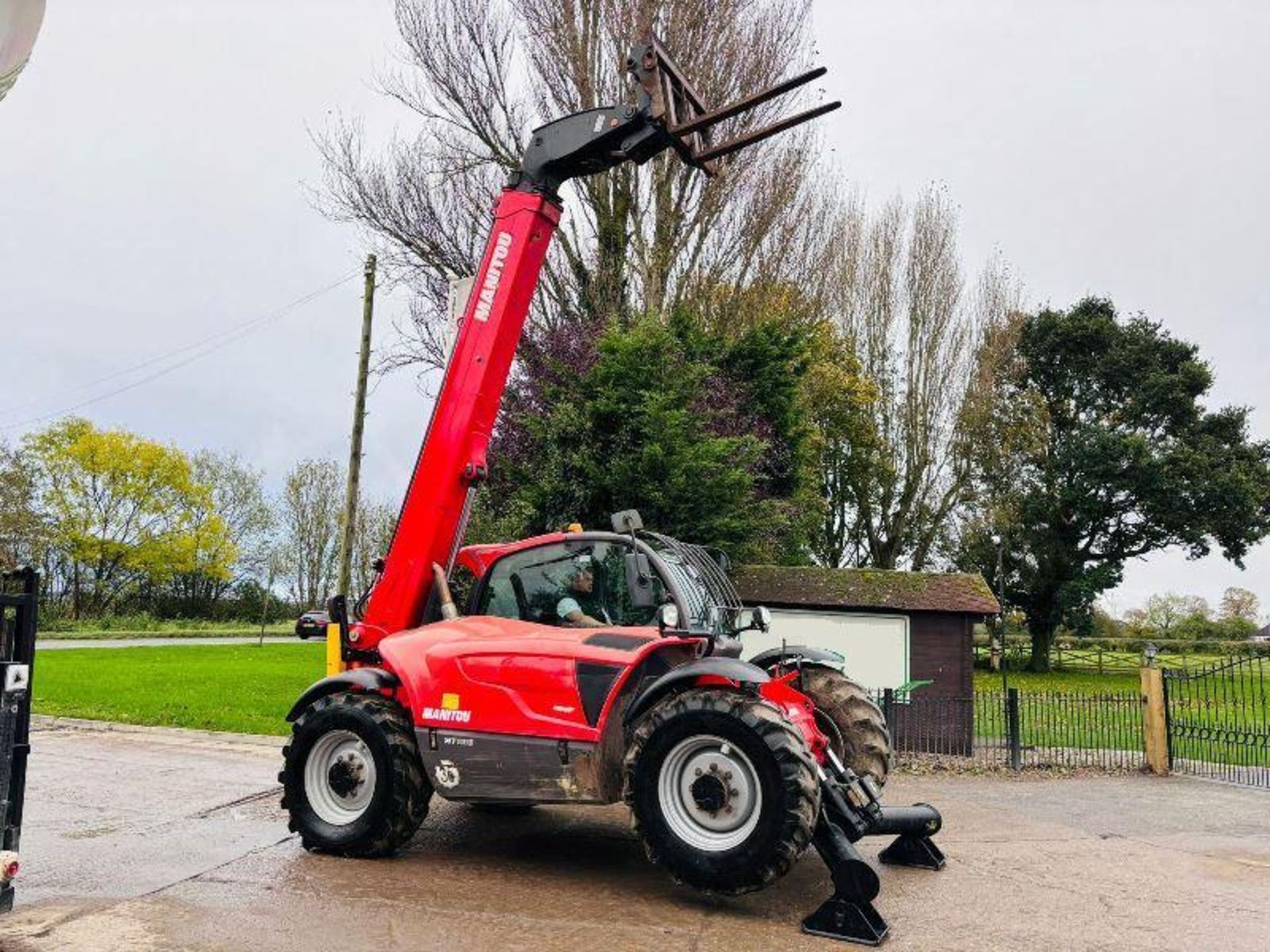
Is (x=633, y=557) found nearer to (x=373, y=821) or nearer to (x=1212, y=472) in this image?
(x=373, y=821)

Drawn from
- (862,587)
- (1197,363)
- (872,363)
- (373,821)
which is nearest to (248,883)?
(373,821)

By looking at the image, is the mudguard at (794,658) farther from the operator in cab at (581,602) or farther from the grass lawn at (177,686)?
the grass lawn at (177,686)

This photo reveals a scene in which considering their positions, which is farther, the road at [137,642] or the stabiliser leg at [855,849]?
the road at [137,642]

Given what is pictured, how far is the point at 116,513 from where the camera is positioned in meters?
50.2

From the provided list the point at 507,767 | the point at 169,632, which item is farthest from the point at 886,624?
the point at 169,632

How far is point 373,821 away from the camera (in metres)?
6.72

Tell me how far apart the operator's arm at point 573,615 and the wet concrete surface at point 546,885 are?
156 centimetres

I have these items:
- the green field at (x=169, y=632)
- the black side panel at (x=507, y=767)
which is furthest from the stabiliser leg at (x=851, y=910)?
the green field at (x=169, y=632)

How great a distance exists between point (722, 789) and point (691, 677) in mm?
659

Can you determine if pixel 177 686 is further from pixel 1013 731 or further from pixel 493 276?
pixel 1013 731

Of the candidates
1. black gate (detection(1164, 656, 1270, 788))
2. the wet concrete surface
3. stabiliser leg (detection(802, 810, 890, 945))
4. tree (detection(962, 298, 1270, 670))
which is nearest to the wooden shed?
black gate (detection(1164, 656, 1270, 788))

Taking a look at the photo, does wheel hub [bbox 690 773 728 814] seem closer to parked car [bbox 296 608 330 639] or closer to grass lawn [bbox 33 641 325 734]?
parked car [bbox 296 608 330 639]

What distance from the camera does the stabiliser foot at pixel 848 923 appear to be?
5254 mm

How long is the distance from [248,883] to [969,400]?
2906cm
